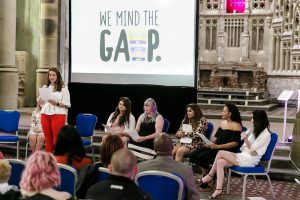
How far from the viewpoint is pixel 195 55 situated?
873cm

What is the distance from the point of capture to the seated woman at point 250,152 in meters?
6.01

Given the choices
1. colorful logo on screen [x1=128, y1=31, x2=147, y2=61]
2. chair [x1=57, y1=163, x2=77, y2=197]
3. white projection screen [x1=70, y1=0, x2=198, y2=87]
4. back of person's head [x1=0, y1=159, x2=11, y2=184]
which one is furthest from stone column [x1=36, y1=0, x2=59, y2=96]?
back of person's head [x1=0, y1=159, x2=11, y2=184]

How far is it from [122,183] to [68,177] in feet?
3.24

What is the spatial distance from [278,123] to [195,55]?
4064mm

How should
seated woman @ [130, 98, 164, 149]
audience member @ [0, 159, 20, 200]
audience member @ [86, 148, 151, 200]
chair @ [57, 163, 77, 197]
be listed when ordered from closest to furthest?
audience member @ [86, 148, 151, 200], audience member @ [0, 159, 20, 200], chair @ [57, 163, 77, 197], seated woman @ [130, 98, 164, 149]

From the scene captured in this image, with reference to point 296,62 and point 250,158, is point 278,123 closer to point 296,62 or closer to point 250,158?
point 296,62

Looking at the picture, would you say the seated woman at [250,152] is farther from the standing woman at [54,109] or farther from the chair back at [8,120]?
the chair back at [8,120]

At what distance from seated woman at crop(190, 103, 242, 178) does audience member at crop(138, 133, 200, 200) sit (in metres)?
2.30

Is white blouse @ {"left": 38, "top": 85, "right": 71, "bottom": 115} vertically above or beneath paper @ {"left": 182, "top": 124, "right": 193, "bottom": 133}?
above

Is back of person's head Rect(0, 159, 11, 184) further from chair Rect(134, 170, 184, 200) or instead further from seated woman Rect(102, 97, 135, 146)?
seated woman Rect(102, 97, 135, 146)

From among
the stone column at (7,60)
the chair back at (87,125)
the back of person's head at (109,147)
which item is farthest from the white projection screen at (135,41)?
the back of person's head at (109,147)

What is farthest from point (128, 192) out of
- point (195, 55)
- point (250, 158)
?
point (195, 55)

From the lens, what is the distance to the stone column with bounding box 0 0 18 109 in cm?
1041

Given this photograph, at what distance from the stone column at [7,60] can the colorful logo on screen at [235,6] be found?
8.46m
